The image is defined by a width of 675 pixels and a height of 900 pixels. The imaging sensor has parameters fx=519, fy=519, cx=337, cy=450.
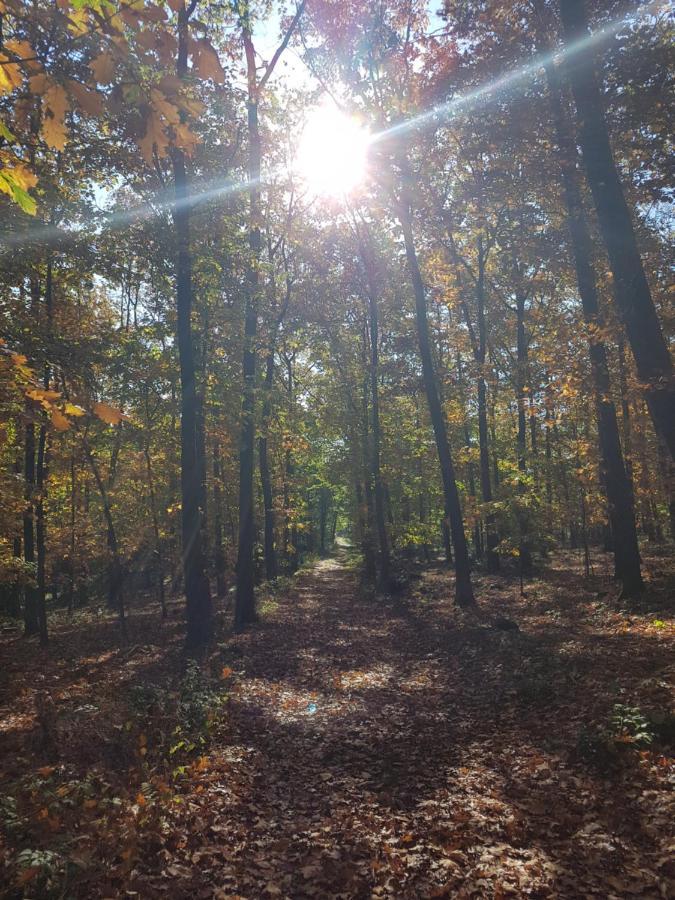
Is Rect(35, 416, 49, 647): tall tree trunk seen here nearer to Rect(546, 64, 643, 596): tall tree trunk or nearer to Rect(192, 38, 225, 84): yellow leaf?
Rect(192, 38, 225, 84): yellow leaf

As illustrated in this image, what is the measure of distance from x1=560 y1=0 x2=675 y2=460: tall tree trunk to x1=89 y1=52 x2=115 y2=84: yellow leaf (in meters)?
6.98

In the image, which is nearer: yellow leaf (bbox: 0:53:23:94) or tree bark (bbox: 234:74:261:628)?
yellow leaf (bbox: 0:53:23:94)

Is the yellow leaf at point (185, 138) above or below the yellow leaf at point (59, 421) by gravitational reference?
above

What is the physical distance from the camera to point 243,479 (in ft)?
53.4

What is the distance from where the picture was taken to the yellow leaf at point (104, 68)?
2434 millimetres

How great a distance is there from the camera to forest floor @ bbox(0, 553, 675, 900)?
4.09 meters

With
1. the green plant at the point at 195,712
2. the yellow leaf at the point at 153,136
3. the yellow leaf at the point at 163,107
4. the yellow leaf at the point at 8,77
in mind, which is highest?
the yellow leaf at the point at 8,77

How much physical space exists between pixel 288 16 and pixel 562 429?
90.2ft

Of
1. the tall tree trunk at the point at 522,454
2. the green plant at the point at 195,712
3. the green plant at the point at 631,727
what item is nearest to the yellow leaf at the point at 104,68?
the green plant at the point at 195,712

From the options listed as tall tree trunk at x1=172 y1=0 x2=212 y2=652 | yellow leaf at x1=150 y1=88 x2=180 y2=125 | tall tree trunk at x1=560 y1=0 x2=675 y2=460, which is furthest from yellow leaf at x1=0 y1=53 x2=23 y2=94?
tall tree trunk at x1=172 y1=0 x2=212 y2=652

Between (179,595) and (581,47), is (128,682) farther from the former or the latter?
(179,595)

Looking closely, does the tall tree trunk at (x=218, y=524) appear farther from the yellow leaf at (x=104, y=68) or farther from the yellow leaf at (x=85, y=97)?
the yellow leaf at (x=104, y=68)

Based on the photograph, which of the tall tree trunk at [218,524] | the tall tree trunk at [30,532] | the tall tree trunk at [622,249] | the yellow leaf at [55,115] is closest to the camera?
the yellow leaf at [55,115]

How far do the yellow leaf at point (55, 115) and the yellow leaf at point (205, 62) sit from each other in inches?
27.2
